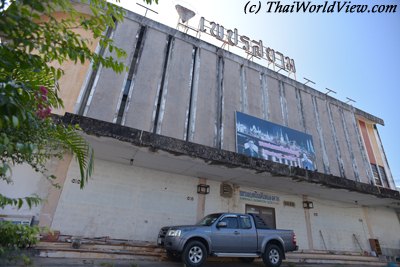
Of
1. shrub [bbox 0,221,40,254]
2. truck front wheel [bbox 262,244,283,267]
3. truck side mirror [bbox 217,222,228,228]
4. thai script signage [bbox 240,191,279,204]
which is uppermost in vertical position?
thai script signage [bbox 240,191,279,204]

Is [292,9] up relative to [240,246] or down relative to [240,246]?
up

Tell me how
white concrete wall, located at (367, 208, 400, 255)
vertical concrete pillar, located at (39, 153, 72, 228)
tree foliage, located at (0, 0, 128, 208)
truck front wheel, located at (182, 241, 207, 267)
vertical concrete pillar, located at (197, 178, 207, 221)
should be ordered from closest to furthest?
1. tree foliage, located at (0, 0, 128, 208)
2. truck front wheel, located at (182, 241, 207, 267)
3. vertical concrete pillar, located at (39, 153, 72, 228)
4. vertical concrete pillar, located at (197, 178, 207, 221)
5. white concrete wall, located at (367, 208, 400, 255)

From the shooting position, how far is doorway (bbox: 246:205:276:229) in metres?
13.5

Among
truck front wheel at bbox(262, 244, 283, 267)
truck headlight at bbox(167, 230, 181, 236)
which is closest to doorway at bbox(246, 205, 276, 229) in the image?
truck front wheel at bbox(262, 244, 283, 267)

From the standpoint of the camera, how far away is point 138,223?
1073cm

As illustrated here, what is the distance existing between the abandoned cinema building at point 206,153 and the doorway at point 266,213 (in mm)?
68

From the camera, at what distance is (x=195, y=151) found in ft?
32.1

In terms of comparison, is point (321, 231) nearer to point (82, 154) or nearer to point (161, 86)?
point (161, 86)

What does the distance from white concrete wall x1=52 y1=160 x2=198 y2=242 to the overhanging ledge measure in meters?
2.40

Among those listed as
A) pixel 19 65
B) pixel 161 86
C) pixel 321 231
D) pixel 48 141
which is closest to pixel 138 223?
pixel 161 86

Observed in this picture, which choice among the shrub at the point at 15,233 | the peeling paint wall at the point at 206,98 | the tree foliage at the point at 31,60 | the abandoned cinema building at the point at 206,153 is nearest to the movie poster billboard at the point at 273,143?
the abandoned cinema building at the point at 206,153

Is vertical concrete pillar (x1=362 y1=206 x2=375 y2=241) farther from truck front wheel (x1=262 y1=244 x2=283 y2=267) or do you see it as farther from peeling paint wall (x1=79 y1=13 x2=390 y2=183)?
truck front wheel (x1=262 y1=244 x2=283 y2=267)

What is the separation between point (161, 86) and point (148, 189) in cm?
560

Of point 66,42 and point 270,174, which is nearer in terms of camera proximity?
point 66,42
